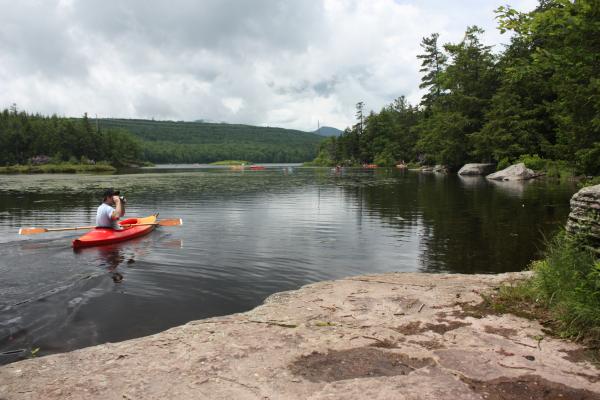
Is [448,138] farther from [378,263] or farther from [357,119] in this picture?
[357,119]

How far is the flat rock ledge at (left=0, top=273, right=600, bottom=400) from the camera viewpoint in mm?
4699

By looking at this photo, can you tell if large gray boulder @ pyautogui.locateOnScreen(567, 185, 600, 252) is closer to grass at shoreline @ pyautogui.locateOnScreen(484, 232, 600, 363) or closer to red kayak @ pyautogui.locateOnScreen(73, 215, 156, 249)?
grass at shoreline @ pyautogui.locateOnScreen(484, 232, 600, 363)

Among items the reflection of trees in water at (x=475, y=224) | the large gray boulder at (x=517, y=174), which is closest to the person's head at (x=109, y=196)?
the reflection of trees in water at (x=475, y=224)

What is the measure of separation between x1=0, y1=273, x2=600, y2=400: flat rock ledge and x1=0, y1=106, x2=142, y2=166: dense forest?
12877 cm

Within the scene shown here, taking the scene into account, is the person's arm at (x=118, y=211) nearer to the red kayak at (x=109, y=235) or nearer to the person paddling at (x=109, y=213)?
the person paddling at (x=109, y=213)

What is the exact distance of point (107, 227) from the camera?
15.7 m

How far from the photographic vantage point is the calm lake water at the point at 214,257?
8539 millimetres

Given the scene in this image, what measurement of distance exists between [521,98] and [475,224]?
4899 cm

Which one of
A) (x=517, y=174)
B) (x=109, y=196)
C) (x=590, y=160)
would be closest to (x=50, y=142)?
(x=517, y=174)

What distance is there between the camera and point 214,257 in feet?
45.2

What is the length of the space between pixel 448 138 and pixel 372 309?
69.1 metres

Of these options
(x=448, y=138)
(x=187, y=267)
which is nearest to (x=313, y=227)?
(x=187, y=267)

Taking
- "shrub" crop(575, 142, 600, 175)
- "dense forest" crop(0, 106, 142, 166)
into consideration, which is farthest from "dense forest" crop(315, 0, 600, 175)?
"dense forest" crop(0, 106, 142, 166)

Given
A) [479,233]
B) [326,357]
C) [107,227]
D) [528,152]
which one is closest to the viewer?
[326,357]
